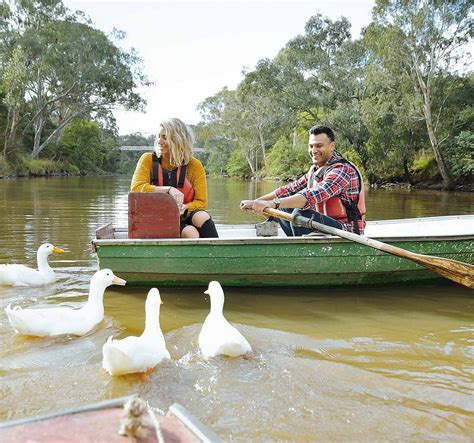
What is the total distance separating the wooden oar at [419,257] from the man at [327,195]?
199 millimetres

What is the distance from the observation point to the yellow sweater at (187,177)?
16.6 ft

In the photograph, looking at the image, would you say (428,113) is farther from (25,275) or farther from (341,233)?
(25,275)

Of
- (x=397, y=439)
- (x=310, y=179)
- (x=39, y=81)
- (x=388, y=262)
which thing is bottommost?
(x=397, y=439)

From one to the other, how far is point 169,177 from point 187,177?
0.62 ft

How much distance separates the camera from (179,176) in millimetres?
5133

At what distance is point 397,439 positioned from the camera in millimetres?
2484

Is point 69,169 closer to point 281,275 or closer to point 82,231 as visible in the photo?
point 82,231

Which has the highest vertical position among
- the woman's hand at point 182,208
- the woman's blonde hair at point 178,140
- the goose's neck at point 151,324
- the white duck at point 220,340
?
the woman's blonde hair at point 178,140

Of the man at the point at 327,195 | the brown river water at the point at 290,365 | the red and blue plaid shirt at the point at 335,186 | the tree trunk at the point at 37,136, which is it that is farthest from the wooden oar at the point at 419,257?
the tree trunk at the point at 37,136

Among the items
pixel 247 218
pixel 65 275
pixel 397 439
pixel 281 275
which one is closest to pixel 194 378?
pixel 397 439

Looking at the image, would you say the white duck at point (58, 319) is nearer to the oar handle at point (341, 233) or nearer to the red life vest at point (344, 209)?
the oar handle at point (341, 233)

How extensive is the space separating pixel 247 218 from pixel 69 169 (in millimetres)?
38872

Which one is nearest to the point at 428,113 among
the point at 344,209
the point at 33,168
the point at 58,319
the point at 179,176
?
the point at 344,209

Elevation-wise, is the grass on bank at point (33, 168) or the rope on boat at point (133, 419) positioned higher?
the grass on bank at point (33, 168)
